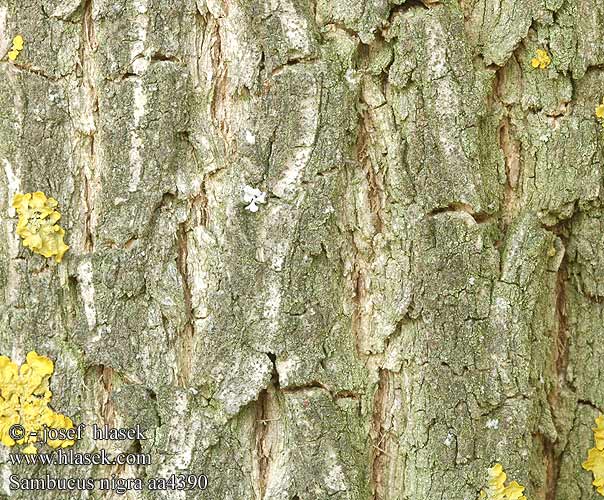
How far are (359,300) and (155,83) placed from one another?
0.63 metres

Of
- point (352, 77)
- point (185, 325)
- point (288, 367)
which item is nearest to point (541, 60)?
point (352, 77)

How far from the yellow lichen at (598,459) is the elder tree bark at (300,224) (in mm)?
173

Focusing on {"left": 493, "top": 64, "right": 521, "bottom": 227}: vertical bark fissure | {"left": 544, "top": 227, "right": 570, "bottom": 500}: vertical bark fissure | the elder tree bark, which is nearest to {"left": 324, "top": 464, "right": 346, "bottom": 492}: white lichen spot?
the elder tree bark

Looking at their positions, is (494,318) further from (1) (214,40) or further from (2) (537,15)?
(1) (214,40)

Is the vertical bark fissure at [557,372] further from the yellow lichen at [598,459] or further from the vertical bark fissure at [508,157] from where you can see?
the vertical bark fissure at [508,157]

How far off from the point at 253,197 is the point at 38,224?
0.47 m

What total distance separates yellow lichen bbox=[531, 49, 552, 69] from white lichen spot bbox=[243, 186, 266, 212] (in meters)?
0.64

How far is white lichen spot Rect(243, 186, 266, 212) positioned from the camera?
155 centimetres

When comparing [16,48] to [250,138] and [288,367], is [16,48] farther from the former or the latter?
[288,367]

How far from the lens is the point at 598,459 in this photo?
1.70m

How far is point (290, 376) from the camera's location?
1.55 metres

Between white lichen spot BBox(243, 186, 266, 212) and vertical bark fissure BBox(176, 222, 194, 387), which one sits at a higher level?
white lichen spot BBox(243, 186, 266, 212)

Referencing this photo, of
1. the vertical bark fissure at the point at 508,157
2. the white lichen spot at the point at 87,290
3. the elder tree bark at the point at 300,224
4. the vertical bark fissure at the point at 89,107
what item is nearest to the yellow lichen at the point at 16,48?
the elder tree bark at the point at 300,224

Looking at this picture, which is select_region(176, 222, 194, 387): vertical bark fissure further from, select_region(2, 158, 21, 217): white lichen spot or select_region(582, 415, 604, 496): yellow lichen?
select_region(582, 415, 604, 496): yellow lichen
